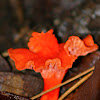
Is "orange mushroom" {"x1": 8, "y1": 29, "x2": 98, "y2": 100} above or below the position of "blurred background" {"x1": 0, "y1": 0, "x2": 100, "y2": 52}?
below

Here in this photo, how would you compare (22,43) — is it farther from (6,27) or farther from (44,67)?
(6,27)

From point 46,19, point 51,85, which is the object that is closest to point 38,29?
point 46,19

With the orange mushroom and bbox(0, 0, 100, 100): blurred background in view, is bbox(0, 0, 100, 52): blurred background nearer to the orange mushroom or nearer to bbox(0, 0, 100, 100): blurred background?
bbox(0, 0, 100, 100): blurred background

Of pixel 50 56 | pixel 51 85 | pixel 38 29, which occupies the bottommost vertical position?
pixel 51 85

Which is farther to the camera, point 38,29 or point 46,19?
point 46,19

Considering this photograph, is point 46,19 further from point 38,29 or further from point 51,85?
point 51,85

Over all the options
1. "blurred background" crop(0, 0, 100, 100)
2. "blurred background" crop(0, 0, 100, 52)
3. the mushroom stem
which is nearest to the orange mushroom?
the mushroom stem
